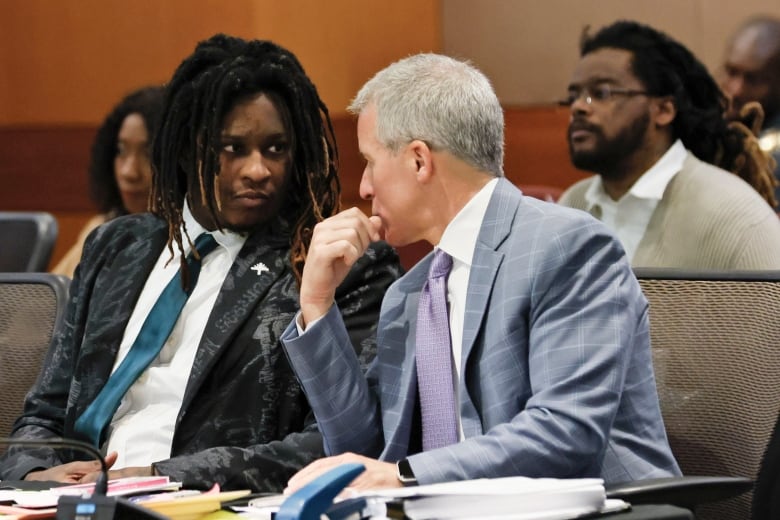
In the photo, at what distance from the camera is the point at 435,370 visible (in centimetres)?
199

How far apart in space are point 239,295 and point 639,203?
1.71 m

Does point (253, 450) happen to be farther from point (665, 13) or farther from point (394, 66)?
point (665, 13)

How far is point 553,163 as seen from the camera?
214 inches

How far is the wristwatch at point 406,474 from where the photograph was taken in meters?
1.74

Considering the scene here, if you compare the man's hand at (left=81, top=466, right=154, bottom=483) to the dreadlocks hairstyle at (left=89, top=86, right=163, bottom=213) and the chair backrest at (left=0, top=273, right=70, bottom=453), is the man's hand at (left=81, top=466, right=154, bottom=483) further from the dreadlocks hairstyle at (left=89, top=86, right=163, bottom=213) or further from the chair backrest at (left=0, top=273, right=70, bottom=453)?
the dreadlocks hairstyle at (left=89, top=86, right=163, bottom=213)

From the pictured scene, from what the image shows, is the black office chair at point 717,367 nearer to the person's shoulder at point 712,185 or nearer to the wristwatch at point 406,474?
the wristwatch at point 406,474

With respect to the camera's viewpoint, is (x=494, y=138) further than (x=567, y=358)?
Yes

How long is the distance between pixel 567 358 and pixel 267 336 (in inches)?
28.7

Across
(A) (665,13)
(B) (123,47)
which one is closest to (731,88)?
(A) (665,13)

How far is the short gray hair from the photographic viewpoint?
2.01 meters

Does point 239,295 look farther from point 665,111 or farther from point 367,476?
point 665,111

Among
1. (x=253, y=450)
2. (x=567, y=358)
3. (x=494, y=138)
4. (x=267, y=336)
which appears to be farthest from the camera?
(x=267, y=336)

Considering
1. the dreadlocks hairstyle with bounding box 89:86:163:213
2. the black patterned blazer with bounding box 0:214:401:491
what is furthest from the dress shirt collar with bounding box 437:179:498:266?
the dreadlocks hairstyle with bounding box 89:86:163:213

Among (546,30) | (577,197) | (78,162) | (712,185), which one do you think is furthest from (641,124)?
(78,162)
